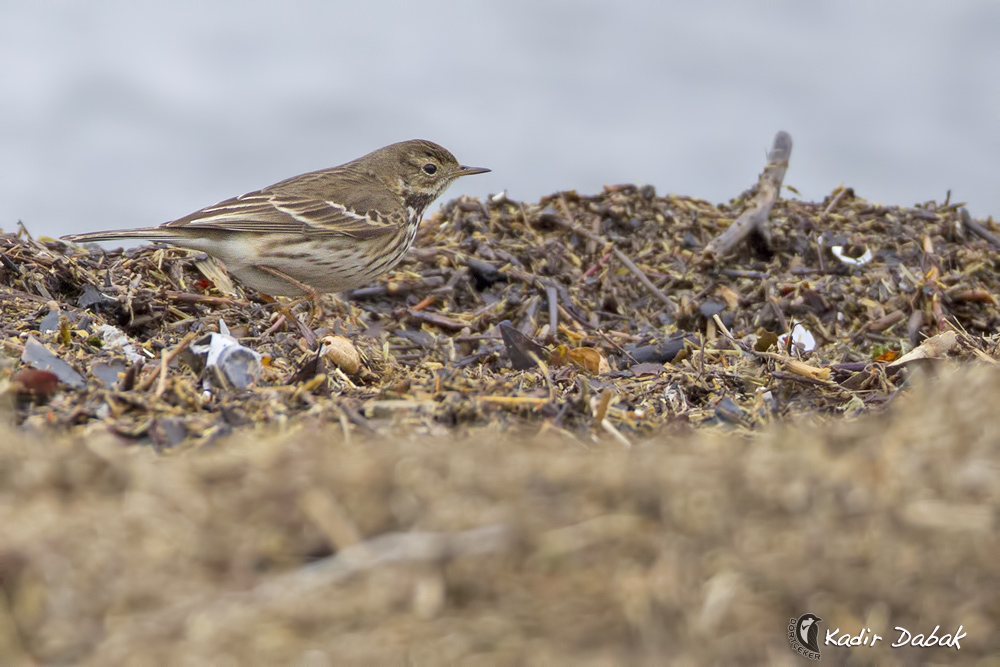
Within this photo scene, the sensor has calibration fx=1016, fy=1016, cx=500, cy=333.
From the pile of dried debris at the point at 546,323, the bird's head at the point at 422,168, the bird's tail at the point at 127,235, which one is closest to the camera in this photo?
the pile of dried debris at the point at 546,323

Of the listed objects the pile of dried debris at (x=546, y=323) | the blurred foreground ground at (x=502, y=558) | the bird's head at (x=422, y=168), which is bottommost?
the blurred foreground ground at (x=502, y=558)

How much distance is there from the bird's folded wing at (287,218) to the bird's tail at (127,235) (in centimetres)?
20

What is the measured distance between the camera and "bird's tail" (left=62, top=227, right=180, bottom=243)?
6109 millimetres

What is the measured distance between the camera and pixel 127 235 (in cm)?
614

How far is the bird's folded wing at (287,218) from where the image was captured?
668 centimetres

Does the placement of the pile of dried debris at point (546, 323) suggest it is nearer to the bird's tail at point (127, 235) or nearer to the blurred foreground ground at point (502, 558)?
the bird's tail at point (127, 235)

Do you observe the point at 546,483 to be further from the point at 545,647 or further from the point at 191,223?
the point at 191,223

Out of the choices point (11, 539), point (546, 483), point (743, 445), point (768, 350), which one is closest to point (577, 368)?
point (768, 350)

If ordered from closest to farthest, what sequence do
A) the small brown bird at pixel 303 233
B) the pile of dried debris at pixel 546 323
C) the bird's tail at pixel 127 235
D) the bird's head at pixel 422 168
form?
the pile of dried debris at pixel 546 323 < the bird's tail at pixel 127 235 < the small brown bird at pixel 303 233 < the bird's head at pixel 422 168

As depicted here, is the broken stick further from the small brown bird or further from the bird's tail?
the bird's tail

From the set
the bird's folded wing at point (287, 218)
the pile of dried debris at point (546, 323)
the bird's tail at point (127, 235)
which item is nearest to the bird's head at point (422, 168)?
the pile of dried debris at point (546, 323)

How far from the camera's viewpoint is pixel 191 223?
6473 millimetres

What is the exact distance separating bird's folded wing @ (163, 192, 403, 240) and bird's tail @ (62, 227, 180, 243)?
0.66ft

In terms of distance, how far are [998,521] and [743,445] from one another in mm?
705
